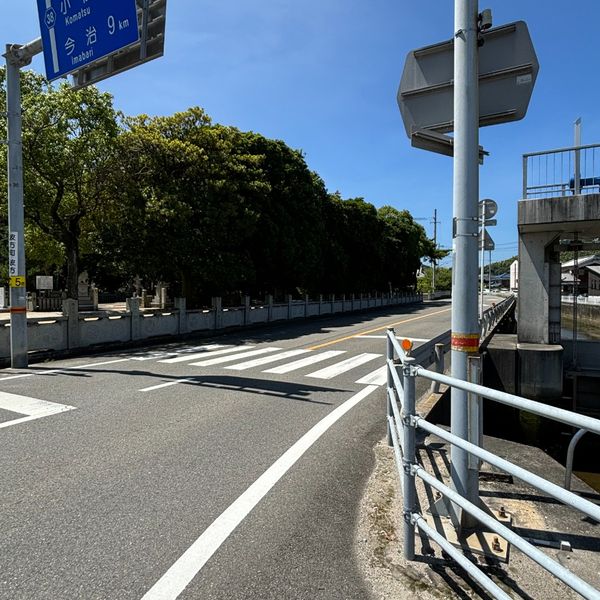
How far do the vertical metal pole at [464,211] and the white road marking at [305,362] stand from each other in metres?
7.10

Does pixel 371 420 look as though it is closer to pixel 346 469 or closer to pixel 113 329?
pixel 346 469

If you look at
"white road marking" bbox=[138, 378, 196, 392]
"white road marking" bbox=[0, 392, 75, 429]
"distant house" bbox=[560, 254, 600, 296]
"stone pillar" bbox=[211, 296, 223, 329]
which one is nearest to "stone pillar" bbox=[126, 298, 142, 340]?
"stone pillar" bbox=[211, 296, 223, 329]

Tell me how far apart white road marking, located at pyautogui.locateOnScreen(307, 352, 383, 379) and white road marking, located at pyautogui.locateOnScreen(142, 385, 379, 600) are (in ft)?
14.2

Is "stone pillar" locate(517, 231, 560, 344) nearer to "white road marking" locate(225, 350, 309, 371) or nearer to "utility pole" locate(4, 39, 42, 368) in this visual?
"white road marking" locate(225, 350, 309, 371)

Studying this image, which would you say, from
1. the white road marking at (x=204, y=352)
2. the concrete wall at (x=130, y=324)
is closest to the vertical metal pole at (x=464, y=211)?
the white road marking at (x=204, y=352)

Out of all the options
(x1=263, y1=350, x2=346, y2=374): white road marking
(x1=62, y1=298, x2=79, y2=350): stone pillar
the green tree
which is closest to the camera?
(x1=263, y1=350, x2=346, y2=374): white road marking

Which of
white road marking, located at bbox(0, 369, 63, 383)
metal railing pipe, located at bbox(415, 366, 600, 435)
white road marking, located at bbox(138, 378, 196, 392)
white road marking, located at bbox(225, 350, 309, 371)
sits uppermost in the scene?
metal railing pipe, located at bbox(415, 366, 600, 435)

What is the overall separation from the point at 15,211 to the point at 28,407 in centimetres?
620

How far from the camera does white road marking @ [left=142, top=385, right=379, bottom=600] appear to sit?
8.86ft

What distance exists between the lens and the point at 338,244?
116 ft

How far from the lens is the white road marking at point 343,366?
9919 mm

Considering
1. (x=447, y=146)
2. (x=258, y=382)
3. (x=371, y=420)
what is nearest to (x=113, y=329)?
(x=258, y=382)

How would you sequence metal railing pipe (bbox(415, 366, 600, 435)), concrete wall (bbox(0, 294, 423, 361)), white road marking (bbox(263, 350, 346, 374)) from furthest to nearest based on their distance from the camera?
concrete wall (bbox(0, 294, 423, 361)), white road marking (bbox(263, 350, 346, 374)), metal railing pipe (bbox(415, 366, 600, 435))

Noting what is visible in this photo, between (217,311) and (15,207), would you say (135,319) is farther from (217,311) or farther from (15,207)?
(15,207)
